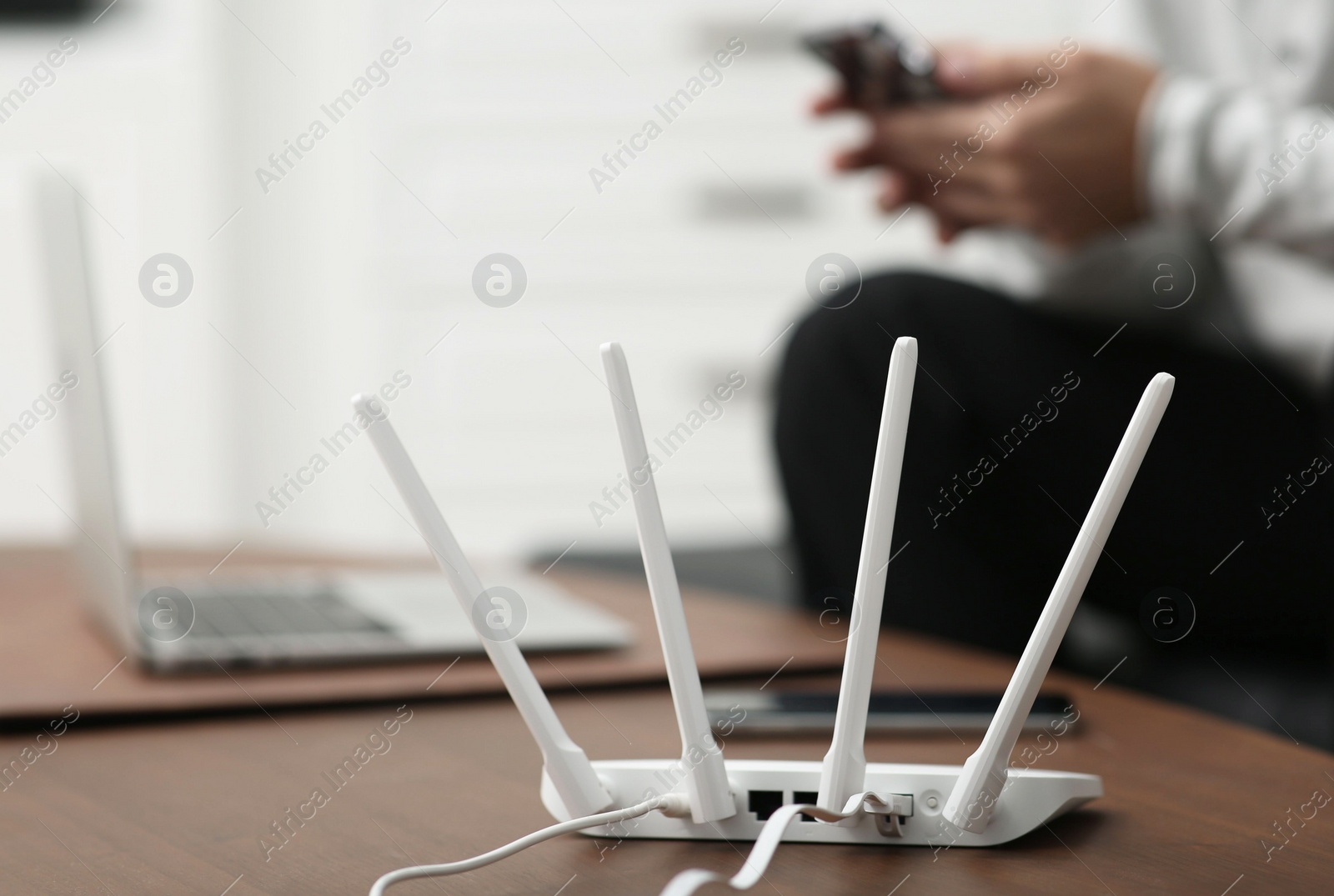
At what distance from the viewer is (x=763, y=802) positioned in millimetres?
343

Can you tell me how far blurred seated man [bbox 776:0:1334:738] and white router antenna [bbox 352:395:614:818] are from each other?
0.50m

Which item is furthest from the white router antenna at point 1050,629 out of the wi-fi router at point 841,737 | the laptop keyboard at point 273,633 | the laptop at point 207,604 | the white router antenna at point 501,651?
the laptop keyboard at point 273,633

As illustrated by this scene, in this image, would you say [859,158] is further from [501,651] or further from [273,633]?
[501,651]

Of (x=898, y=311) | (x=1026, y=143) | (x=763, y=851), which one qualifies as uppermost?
(x=1026, y=143)

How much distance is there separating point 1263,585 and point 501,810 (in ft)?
1.91

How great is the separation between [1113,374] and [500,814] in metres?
0.56

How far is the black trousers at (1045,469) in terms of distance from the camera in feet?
2.47

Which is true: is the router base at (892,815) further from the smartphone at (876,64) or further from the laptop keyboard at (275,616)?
the smartphone at (876,64)

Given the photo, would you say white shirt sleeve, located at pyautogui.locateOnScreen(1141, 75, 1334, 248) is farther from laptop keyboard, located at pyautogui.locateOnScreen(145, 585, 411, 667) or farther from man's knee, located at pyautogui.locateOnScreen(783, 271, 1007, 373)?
laptop keyboard, located at pyautogui.locateOnScreen(145, 585, 411, 667)

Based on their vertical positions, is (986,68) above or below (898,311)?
above

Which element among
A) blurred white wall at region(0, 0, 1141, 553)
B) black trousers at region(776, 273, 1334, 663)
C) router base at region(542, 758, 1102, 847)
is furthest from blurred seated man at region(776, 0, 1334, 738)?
blurred white wall at region(0, 0, 1141, 553)

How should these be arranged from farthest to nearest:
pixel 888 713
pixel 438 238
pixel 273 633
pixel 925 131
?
1. pixel 438 238
2. pixel 925 131
3. pixel 273 633
4. pixel 888 713

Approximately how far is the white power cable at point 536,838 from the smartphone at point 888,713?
0.13 m

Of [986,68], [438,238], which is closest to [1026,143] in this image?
[986,68]
